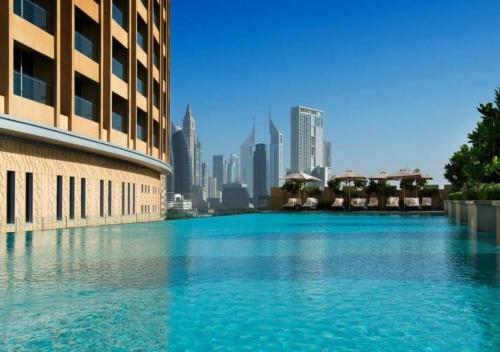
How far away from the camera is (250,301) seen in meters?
6.52

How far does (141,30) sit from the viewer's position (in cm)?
3300

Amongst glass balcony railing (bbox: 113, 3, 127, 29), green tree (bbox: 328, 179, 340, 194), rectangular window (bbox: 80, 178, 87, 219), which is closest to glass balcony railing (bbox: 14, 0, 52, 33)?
glass balcony railing (bbox: 113, 3, 127, 29)

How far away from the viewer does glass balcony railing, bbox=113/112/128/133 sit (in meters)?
27.1

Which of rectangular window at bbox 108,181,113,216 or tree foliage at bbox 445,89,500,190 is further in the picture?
rectangular window at bbox 108,181,113,216

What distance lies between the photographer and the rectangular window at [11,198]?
18188 mm

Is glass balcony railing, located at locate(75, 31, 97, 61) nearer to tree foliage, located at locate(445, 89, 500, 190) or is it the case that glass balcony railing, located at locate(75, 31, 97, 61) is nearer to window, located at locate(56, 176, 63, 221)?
window, located at locate(56, 176, 63, 221)

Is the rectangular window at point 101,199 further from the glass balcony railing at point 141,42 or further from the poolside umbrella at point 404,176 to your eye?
the poolside umbrella at point 404,176

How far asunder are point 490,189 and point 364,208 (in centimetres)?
2573

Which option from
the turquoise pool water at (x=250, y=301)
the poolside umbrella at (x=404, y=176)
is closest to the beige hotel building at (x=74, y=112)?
the turquoise pool water at (x=250, y=301)

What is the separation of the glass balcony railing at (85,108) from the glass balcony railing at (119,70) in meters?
2.89

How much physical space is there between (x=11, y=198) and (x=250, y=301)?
14473 millimetres

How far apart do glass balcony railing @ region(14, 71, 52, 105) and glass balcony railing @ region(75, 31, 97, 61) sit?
3.18 metres

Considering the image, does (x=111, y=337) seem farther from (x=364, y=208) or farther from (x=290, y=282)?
(x=364, y=208)

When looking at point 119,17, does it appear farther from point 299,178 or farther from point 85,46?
point 299,178
